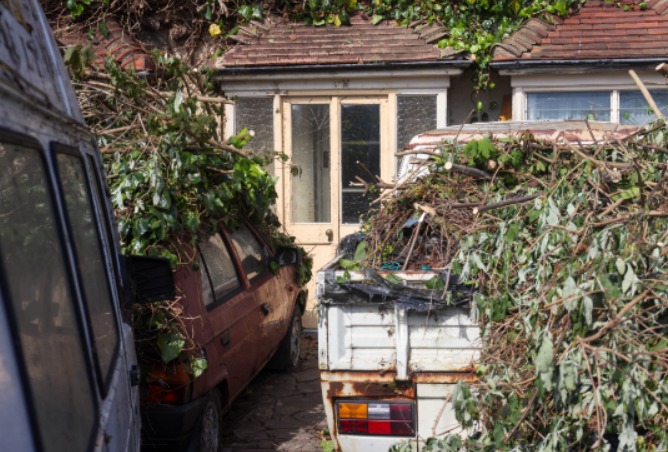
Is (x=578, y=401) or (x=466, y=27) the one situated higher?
(x=466, y=27)

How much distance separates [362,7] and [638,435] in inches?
345

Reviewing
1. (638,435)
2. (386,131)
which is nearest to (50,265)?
(638,435)

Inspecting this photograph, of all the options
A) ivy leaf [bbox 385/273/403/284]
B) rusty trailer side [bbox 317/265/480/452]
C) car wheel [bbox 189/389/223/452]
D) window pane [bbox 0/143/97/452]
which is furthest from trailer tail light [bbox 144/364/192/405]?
window pane [bbox 0/143/97/452]

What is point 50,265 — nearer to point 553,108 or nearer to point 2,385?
point 2,385

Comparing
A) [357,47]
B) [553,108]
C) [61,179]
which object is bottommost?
[61,179]

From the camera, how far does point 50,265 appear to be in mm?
2246

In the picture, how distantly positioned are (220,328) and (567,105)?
20.5 feet

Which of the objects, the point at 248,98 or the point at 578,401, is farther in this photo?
the point at 248,98

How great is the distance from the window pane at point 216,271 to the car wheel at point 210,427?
663 mm

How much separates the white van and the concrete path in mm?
3194

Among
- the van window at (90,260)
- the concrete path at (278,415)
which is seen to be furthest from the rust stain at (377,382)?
the concrete path at (278,415)

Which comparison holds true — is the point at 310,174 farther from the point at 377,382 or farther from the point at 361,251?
the point at 377,382

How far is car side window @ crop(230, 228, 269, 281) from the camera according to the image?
273 inches

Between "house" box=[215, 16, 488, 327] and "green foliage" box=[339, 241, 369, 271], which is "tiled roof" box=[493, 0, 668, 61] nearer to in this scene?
"house" box=[215, 16, 488, 327]
